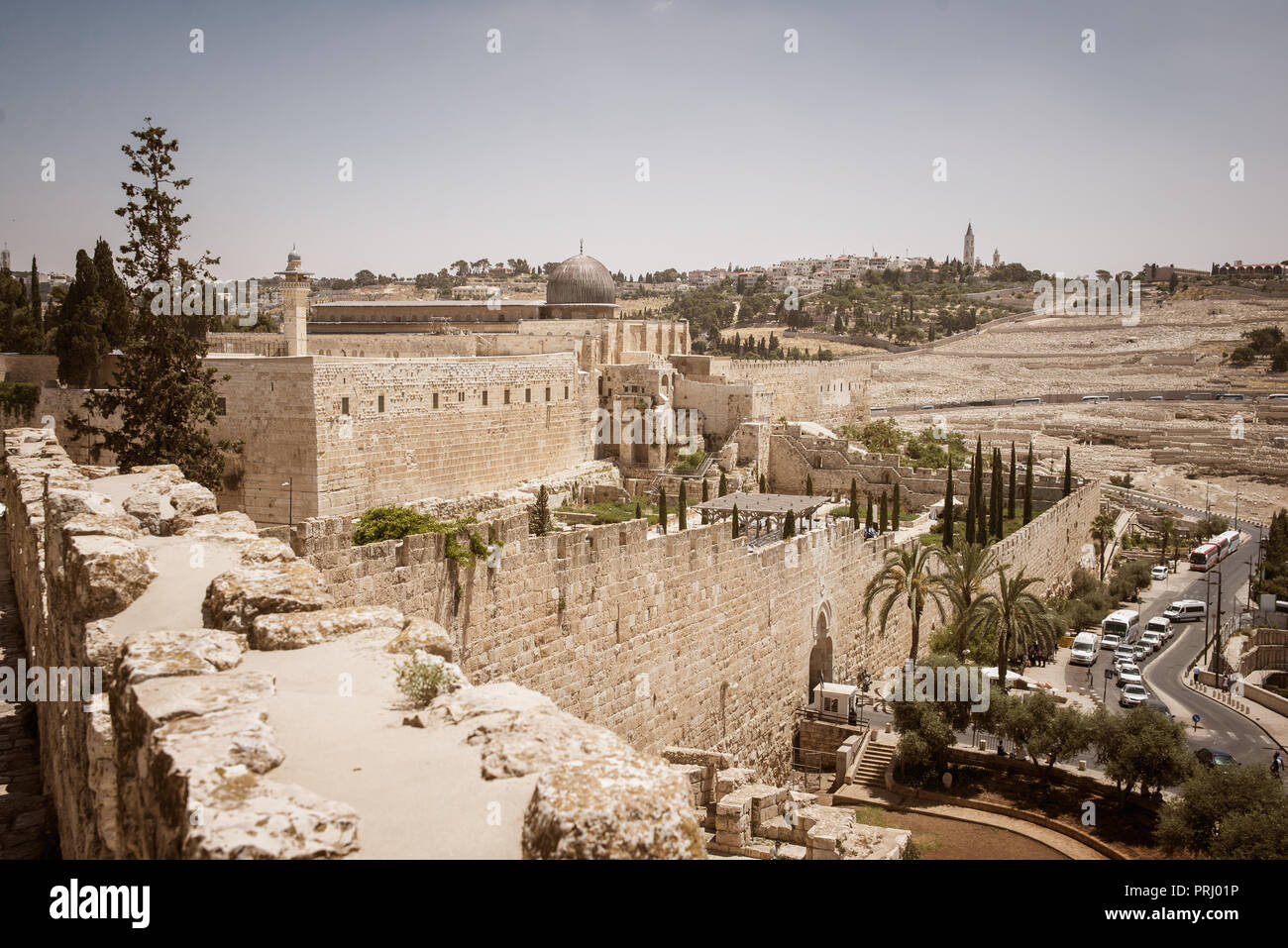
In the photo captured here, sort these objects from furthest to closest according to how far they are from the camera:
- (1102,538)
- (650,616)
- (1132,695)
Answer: (1102,538) < (1132,695) < (650,616)

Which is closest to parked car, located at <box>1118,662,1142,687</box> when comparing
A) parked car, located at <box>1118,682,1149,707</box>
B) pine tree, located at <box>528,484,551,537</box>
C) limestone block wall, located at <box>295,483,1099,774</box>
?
parked car, located at <box>1118,682,1149,707</box>

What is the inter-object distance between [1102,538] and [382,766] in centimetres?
3097

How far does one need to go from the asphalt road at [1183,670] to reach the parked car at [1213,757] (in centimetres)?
30

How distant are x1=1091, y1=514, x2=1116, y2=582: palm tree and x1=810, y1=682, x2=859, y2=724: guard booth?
58.9 feet

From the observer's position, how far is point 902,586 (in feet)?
56.7

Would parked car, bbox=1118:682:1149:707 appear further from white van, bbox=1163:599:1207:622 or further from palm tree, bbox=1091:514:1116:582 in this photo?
palm tree, bbox=1091:514:1116:582

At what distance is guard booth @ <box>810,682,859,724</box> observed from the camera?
14523 mm

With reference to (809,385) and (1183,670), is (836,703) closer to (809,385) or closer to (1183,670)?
(1183,670)

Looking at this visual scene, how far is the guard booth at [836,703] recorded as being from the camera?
14.5 m

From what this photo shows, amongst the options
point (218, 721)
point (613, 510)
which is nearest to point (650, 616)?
point (218, 721)

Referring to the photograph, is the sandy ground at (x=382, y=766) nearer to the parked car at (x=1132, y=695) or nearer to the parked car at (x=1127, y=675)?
the parked car at (x=1132, y=695)

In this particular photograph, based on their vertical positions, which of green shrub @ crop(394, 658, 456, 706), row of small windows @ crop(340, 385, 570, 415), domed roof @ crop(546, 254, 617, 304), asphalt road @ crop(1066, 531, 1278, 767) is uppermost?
domed roof @ crop(546, 254, 617, 304)

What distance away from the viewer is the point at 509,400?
84.0 feet
